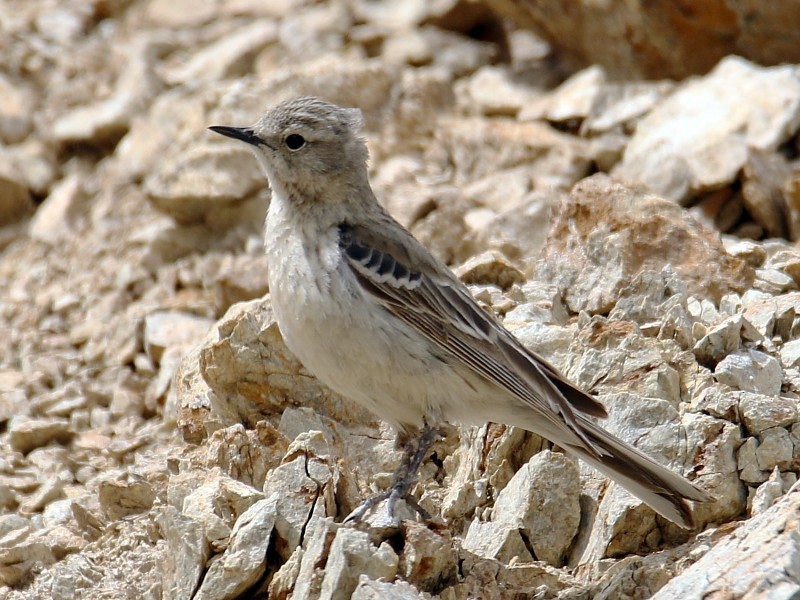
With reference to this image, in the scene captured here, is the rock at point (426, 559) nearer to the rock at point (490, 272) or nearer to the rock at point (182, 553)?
the rock at point (182, 553)

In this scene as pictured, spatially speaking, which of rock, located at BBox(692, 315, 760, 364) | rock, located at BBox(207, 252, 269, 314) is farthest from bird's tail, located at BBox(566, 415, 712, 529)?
rock, located at BBox(207, 252, 269, 314)

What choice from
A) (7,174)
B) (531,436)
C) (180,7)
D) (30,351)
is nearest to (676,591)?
(531,436)

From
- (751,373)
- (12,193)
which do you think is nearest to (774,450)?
(751,373)

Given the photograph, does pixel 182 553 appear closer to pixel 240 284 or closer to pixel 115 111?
pixel 240 284

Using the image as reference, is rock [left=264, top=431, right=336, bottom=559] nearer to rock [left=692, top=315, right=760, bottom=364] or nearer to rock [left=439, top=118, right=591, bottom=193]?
rock [left=692, top=315, right=760, bottom=364]

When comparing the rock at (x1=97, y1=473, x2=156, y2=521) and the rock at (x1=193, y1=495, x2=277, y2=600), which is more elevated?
the rock at (x1=193, y1=495, x2=277, y2=600)

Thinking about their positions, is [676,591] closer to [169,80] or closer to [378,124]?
[378,124]

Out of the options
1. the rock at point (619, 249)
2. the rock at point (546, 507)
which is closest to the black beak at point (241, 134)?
the rock at point (619, 249)
